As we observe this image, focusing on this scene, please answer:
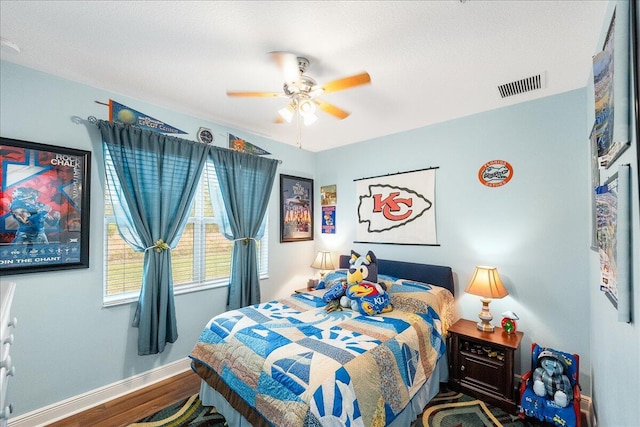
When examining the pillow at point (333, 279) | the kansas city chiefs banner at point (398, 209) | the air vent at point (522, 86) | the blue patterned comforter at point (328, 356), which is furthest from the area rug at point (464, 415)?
the air vent at point (522, 86)

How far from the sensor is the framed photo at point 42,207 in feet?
→ 6.45

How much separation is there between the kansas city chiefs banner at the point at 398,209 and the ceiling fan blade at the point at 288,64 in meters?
1.98

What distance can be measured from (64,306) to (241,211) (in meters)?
1.72

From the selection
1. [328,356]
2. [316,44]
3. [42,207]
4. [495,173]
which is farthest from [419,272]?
[42,207]

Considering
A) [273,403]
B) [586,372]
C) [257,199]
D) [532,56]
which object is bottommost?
[586,372]

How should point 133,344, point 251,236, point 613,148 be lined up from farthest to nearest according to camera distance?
point 251,236 < point 133,344 < point 613,148

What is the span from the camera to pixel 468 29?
5.40ft

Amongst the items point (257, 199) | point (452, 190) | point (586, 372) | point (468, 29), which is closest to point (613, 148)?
point (468, 29)

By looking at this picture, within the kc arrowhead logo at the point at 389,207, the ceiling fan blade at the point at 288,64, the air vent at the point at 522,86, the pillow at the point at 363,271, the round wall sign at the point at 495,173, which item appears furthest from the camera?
the kc arrowhead logo at the point at 389,207

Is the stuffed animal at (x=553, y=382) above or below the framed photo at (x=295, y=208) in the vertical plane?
below

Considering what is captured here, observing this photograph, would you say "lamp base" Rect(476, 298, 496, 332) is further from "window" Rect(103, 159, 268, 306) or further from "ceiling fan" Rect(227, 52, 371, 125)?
"window" Rect(103, 159, 268, 306)

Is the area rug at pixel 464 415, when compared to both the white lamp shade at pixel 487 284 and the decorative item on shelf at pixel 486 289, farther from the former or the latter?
the white lamp shade at pixel 487 284

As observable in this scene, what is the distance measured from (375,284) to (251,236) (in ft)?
5.20

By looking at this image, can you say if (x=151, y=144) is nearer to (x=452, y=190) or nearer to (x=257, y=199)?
(x=257, y=199)
